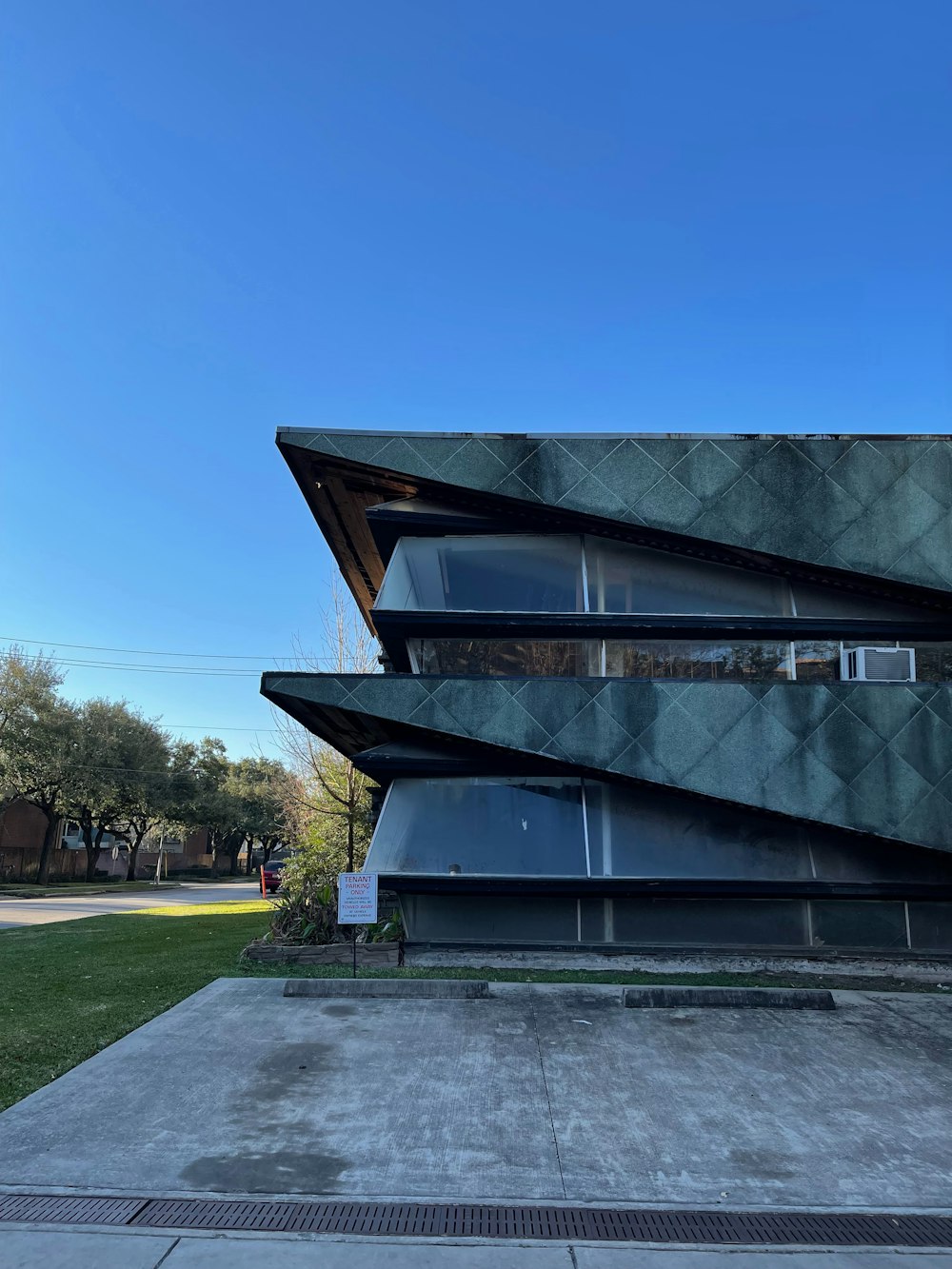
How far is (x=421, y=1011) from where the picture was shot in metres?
9.48

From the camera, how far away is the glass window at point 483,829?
1237 centimetres

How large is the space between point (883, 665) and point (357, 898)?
8098 millimetres

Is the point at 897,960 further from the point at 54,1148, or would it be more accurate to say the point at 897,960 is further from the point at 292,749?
the point at 292,749

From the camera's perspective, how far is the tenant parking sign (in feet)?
33.8

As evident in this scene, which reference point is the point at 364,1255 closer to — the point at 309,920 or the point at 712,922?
the point at 309,920

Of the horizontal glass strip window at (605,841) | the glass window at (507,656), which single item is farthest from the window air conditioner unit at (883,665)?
the glass window at (507,656)

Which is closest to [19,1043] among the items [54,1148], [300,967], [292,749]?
[54,1148]

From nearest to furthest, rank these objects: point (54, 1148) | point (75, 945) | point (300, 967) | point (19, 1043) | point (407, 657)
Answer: point (54, 1148) < point (19, 1043) < point (300, 967) < point (407, 657) < point (75, 945)

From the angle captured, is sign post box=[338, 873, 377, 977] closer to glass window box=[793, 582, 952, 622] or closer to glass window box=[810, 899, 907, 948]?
glass window box=[810, 899, 907, 948]

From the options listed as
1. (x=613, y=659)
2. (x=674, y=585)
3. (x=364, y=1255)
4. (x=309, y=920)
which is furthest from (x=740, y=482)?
(x=364, y=1255)

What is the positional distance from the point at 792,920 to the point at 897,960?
1500 millimetres

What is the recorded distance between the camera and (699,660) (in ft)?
42.7

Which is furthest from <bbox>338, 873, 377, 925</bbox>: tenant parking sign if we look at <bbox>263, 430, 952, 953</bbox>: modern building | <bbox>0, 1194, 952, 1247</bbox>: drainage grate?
<bbox>0, 1194, 952, 1247</bbox>: drainage grate

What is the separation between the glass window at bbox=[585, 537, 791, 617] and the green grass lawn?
206 inches
